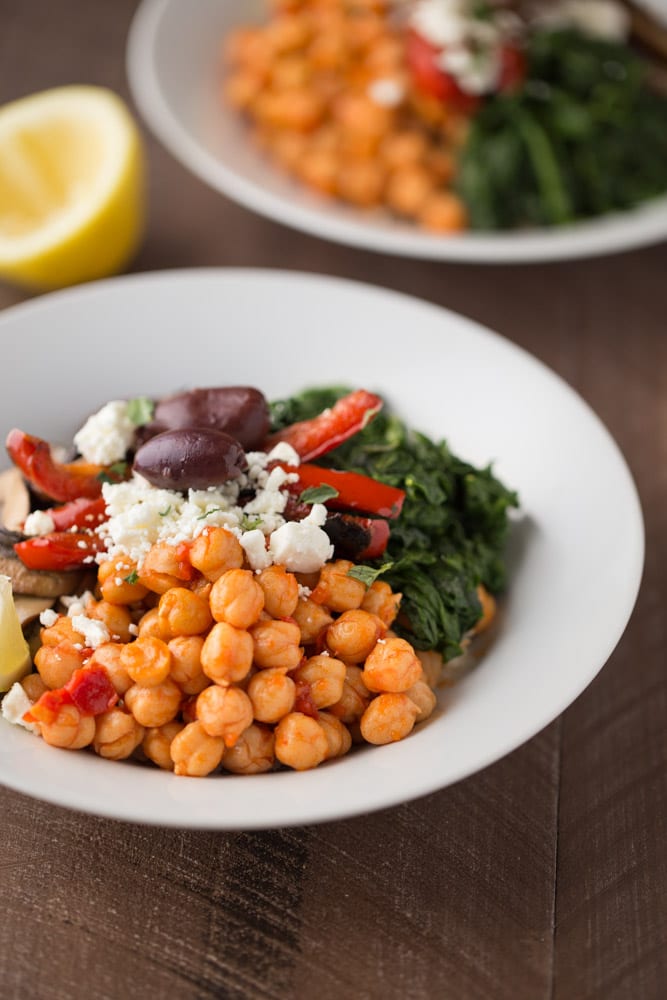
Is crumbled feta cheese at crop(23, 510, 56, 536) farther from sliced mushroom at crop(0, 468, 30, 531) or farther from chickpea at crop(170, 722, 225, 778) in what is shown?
chickpea at crop(170, 722, 225, 778)

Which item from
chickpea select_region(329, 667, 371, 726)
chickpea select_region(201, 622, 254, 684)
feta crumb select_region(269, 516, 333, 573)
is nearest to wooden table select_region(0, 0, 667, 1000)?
chickpea select_region(329, 667, 371, 726)

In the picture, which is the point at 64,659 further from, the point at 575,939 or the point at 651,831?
the point at 651,831

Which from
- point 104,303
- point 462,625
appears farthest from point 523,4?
point 462,625

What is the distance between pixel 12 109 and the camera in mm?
4449

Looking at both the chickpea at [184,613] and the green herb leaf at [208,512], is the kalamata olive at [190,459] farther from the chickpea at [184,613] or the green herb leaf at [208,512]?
the chickpea at [184,613]

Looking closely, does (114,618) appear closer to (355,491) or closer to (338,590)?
(338,590)

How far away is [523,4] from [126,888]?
4.21 metres

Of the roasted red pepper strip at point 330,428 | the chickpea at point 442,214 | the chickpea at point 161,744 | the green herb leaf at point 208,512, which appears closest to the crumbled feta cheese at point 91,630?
the chickpea at point 161,744

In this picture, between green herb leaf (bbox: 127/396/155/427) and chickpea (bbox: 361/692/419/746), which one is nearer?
chickpea (bbox: 361/692/419/746)

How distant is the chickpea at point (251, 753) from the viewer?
2602 mm

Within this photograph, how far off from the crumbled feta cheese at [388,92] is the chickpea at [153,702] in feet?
9.46

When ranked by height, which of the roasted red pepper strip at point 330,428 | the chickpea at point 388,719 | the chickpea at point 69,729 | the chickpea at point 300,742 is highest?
the roasted red pepper strip at point 330,428

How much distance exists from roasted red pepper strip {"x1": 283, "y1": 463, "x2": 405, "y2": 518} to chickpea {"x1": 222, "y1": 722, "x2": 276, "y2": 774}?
26.7 inches

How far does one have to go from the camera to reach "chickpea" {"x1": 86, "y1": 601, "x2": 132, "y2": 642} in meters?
2.74
